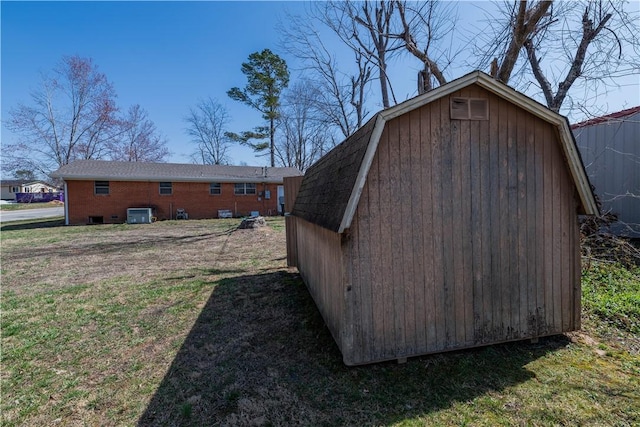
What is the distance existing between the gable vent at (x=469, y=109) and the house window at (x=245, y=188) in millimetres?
18571

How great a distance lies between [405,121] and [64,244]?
12336mm

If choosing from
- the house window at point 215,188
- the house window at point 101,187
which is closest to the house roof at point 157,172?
the house window at point 101,187

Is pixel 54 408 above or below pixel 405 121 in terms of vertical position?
below

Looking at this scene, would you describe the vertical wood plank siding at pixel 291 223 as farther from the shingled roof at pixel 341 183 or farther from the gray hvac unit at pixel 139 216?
the gray hvac unit at pixel 139 216

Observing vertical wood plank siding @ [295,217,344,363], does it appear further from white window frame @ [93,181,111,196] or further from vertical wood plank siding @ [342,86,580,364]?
white window frame @ [93,181,111,196]

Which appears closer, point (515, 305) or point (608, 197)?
point (515, 305)

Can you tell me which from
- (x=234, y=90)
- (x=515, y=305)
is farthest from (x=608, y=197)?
(x=234, y=90)

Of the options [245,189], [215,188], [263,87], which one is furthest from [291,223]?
[263,87]

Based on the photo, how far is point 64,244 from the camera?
9969mm

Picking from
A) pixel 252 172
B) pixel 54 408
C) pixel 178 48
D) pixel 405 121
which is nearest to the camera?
pixel 54 408

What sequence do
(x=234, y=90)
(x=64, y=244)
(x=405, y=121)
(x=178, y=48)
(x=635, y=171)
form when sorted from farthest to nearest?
1. (x=234, y=90)
2. (x=178, y=48)
3. (x=64, y=244)
4. (x=635, y=171)
5. (x=405, y=121)

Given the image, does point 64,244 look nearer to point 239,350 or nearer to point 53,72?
point 239,350

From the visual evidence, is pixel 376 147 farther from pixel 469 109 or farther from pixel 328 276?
pixel 328 276

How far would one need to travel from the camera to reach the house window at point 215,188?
19250 millimetres
